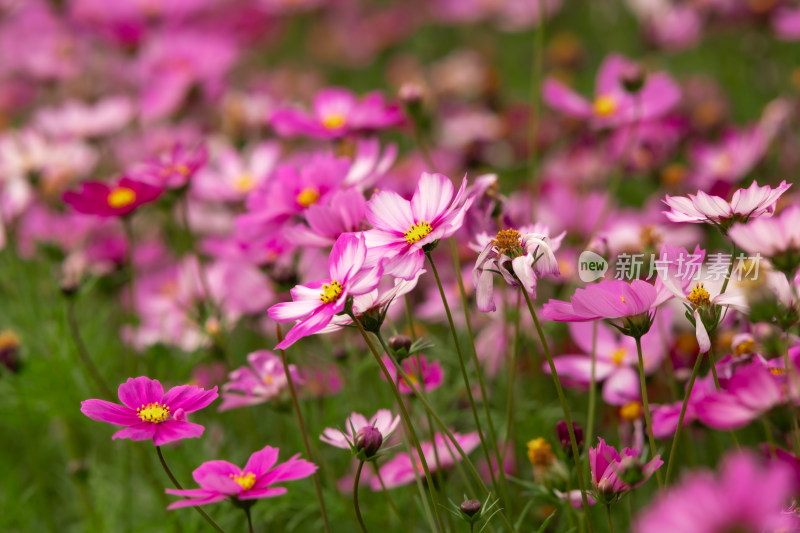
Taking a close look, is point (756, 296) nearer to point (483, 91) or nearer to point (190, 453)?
point (190, 453)

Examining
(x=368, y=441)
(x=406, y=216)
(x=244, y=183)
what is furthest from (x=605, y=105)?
(x=368, y=441)

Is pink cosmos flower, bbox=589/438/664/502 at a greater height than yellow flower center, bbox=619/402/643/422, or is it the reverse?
pink cosmos flower, bbox=589/438/664/502

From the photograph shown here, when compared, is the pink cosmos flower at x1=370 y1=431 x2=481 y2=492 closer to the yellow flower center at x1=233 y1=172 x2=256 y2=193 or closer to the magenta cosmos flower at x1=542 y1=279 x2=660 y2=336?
the magenta cosmos flower at x1=542 y1=279 x2=660 y2=336

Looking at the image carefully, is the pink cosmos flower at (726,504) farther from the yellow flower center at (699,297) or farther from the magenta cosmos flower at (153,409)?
the magenta cosmos flower at (153,409)

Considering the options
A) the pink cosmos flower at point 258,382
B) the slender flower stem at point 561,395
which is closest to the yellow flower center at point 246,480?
the pink cosmos flower at point 258,382

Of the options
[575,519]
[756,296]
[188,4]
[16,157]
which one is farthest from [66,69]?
[756,296]

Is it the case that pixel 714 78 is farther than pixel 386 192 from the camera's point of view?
Yes

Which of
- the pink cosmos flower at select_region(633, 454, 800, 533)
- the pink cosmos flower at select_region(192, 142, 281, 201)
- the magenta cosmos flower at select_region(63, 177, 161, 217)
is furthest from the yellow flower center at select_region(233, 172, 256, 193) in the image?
the pink cosmos flower at select_region(633, 454, 800, 533)

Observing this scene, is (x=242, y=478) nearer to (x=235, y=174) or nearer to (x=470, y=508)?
(x=470, y=508)
